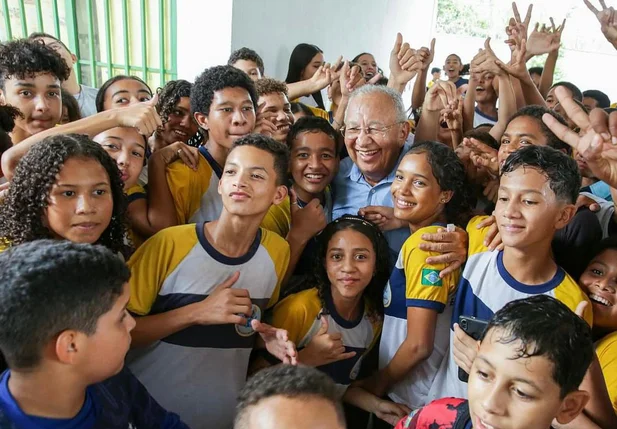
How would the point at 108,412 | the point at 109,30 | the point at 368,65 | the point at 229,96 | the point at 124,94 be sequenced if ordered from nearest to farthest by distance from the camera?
the point at 108,412 < the point at 229,96 < the point at 124,94 < the point at 109,30 < the point at 368,65

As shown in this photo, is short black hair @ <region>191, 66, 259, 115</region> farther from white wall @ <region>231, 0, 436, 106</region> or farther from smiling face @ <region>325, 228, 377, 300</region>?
white wall @ <region>231, 0, 436, 106</region>

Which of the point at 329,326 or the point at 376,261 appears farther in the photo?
the point at 376,261

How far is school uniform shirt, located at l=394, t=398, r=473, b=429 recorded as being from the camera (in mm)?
1206

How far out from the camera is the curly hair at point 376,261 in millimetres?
1885

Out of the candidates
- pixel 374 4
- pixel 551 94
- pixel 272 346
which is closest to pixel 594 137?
pixel 272 346

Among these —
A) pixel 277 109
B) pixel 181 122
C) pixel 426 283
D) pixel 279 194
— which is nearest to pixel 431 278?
pixel 426 283

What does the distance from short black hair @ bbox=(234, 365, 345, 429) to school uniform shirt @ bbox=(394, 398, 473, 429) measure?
314 millimetres

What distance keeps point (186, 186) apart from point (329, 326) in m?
0.77

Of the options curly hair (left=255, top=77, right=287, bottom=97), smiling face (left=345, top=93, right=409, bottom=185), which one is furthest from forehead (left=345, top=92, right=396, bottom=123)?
curly hair (left=255, top=77, right=287, bottom=97)

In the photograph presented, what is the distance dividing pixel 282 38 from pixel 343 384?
3779mm

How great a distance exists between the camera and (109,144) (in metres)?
1.79

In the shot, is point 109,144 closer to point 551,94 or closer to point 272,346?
point 272,346

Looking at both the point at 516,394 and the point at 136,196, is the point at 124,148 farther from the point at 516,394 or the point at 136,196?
the point at 516,394

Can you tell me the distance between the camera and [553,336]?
1.12m
